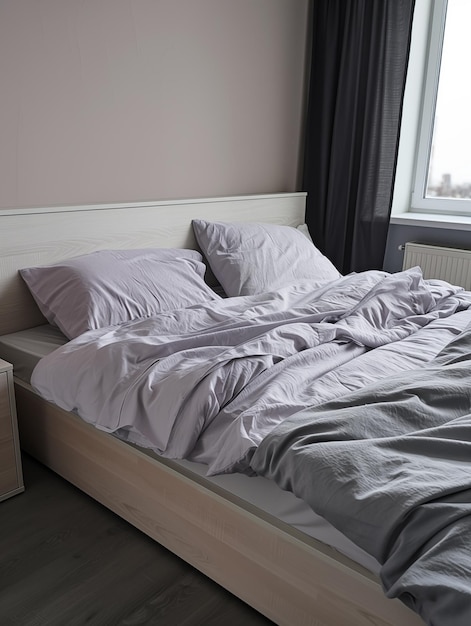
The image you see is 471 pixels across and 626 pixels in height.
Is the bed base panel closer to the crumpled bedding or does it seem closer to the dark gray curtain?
the crumpled bedding

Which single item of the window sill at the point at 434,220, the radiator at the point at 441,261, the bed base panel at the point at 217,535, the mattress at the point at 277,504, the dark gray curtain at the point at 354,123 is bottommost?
the bed base panel at the point at 217,535

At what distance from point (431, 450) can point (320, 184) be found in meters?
2.47

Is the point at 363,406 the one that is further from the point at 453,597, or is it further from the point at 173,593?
the point at 173,593

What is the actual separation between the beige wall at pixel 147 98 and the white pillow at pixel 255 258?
0.30 metres

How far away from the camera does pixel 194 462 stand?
→ 1.43m

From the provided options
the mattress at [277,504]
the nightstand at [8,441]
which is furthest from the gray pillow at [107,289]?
the mattress at [277,504]

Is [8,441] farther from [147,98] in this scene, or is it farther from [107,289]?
[147,98]

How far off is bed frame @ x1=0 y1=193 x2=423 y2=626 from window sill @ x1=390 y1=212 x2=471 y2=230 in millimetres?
1302

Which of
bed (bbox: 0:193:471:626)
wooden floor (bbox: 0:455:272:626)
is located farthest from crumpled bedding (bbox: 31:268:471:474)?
wooden floor (bbox: 0:455:272:626)

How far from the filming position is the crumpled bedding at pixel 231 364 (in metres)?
1.41

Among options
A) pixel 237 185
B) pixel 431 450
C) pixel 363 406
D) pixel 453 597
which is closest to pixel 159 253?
pixel 237 185

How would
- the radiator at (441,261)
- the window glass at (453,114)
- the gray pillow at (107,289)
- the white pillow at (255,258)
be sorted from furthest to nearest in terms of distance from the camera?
the window glass at (453,114) → the radiator at (441,261) → the white pillow at (255,258) → the gray pillow at (107,289)

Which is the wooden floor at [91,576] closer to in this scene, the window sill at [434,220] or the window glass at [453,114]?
the window sill at [434,220]

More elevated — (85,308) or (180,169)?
(180,169)
